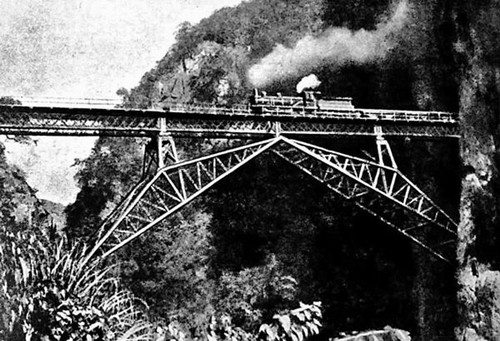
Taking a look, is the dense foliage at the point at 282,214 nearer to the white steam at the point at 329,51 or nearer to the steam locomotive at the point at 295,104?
the white steam at the point at 329,51

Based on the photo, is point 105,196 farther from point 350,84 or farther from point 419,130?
point 419,130

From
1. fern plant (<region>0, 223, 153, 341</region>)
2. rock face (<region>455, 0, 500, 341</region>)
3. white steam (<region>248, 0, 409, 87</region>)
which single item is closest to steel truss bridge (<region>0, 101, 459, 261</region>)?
rock face (<region>455, 0, 500, 341</region>)

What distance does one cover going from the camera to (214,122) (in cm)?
1630

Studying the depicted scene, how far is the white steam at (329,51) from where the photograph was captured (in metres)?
21.2

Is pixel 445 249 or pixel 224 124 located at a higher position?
pixel 224 124

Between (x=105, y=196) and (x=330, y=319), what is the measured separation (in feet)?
39.9

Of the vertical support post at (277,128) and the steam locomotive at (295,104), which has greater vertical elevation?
the steam locomotive at (295,104)

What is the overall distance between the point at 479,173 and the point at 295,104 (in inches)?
205

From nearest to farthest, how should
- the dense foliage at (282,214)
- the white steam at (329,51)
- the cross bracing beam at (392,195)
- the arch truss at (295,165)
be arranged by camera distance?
the arch truss at (295,165), the cross bracing beam at (392,195), the dense foliage at (282,214), the white steam at (329,51)

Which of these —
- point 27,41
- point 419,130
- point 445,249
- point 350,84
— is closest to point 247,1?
point 350,84

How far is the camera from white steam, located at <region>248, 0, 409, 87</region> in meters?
21.2

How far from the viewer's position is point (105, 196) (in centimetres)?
2845

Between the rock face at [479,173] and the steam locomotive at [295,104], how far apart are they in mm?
3487

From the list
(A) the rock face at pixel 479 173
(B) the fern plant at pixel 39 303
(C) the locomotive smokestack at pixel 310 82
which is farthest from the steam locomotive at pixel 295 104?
(B) the fern plant at pixel 39 303
